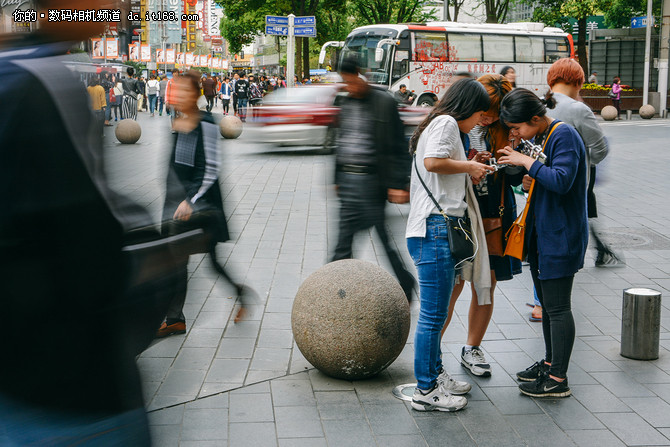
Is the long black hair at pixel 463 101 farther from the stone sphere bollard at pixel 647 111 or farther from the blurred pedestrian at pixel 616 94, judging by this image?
the stone sphere bollard at pixel 647 111

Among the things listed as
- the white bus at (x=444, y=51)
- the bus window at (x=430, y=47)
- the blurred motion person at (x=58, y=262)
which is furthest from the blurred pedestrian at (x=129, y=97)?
the blurred motion person at (x=58, y=262)

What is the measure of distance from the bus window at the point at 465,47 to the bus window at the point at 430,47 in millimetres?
343

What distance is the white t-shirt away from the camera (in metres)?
4.07

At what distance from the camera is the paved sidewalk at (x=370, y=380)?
4.02m

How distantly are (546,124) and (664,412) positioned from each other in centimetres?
174

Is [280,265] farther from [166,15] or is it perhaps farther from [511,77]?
[166,15]

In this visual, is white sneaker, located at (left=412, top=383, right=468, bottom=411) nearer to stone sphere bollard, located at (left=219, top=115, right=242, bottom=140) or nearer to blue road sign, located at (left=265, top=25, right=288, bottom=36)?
stone sphere bollard, located at (left=219, top=115, right=242, bottom=140)

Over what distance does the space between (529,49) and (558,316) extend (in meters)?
29.2

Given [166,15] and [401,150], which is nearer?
[401,150]

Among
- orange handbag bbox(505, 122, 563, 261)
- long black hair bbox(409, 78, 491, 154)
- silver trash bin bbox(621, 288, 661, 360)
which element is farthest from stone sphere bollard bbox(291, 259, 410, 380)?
silver trash bin bbox(621, 288, 661, 360)

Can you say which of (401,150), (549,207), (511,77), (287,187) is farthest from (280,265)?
(287,187)

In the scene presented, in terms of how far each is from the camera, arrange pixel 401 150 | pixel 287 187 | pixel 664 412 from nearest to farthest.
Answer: pixel 664 412, pixel 401 150, pixel 287 187

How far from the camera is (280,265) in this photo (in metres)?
7.77

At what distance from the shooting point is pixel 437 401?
4297 mm
